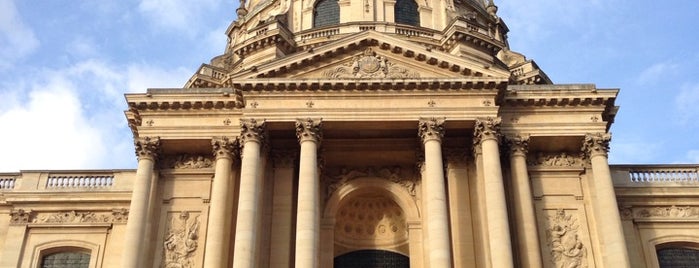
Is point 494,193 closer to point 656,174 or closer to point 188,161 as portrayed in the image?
point 656,174

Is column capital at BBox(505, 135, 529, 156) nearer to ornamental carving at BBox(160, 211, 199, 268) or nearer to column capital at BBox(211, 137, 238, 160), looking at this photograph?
column capital at BBox(211, 137, 238, 160)

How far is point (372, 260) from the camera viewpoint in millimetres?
27703

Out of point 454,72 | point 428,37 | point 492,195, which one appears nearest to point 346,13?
point 428,37

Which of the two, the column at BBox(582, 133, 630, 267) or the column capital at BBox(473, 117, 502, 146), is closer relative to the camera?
the column at BBox(582, 133, 630, 267)

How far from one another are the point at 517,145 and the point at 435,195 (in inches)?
161

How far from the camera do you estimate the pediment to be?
2519cm

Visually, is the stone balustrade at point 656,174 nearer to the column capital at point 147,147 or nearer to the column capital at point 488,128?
the column capital at point 488,128

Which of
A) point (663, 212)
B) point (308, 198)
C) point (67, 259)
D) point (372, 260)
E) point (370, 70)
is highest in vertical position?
point (370, 70)

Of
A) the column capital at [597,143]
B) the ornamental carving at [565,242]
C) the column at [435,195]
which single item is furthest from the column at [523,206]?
the column at [435,195]

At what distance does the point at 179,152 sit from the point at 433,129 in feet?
31.3

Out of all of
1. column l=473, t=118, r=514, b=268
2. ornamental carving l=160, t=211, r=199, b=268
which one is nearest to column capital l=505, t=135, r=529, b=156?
column l=473, t=118, r=514, b=268

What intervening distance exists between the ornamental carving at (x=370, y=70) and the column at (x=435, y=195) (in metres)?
2.10

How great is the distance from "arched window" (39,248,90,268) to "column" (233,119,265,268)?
26.5 feet

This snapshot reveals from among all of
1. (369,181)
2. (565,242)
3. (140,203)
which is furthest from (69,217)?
(565,242)
